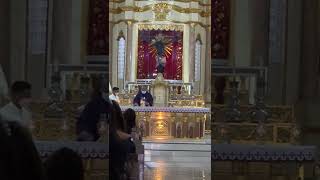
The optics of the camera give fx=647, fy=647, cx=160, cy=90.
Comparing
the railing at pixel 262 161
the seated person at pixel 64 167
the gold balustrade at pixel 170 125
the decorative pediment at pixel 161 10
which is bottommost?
the gold balustrade at pixel 170 125

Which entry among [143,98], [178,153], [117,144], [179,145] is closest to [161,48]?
[143,98]

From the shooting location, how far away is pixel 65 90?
285 centimetres

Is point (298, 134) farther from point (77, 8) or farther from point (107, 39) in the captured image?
point (77, 8)

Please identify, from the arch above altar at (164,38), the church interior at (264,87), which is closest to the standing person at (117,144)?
the church interior at (264,87)

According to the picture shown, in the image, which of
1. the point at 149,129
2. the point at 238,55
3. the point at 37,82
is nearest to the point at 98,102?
the point at 37,82

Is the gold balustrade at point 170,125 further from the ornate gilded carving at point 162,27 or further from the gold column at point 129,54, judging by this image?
the ornate gilded carving at point 162,27

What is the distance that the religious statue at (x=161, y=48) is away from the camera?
43.8ft

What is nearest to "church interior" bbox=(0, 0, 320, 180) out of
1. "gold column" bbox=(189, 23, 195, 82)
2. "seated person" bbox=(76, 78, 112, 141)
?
"seated person" bbox=(76, 78, 112, 141)

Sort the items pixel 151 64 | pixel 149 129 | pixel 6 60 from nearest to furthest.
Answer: pixel 6 60 → pixel 149 129 → pixel 151 64

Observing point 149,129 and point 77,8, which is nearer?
point 77,8

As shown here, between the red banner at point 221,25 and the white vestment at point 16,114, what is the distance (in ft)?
2.75

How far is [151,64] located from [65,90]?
1063 centimetres

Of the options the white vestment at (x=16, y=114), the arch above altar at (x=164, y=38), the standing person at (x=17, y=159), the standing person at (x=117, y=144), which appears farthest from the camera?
the arch above altar at (x=164, y=38)

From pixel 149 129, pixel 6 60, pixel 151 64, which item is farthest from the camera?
pixel 151 64
